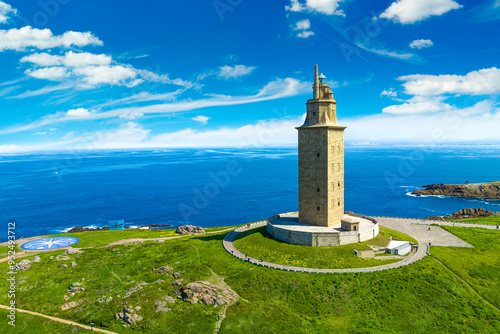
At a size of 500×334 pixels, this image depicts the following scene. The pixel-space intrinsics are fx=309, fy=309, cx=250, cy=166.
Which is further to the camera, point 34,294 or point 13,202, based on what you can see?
point 13,202

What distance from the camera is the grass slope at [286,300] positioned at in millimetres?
31266

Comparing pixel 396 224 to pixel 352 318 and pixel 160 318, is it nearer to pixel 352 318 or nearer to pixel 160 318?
pixel 352 318

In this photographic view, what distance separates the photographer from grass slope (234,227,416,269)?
129 ft

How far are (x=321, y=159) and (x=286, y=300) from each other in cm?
2141

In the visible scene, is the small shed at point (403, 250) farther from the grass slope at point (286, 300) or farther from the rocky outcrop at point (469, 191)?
the rocky outcrop at point (469, 191)

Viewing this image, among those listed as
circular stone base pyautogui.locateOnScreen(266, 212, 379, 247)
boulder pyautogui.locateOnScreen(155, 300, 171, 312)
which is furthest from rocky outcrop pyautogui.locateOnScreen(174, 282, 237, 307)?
circular stone base pyautogui.locateOnScreen(266, 212, 379, 247)

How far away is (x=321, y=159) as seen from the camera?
46938 millimetres

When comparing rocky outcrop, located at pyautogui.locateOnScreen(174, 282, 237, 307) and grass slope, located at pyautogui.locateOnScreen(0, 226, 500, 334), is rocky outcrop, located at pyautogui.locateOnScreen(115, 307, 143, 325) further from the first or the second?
rocky outcrop, located at pyautogui.locateOnScreen(174, 282, 237, 307)

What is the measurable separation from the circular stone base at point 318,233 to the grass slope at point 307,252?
0.79 metres

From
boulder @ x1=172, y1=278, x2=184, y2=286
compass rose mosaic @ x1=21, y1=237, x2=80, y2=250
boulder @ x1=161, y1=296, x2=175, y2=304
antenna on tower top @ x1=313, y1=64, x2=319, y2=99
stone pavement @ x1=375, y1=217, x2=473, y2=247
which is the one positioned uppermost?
antenna on tower top @ x1=313, y1=64, x2=319, y2=99

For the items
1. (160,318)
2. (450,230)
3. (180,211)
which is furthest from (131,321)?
(180,211)

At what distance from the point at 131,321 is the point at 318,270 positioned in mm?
21906

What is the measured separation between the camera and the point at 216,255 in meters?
45.5

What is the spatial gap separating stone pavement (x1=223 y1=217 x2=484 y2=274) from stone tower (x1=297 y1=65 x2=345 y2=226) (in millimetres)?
10963
